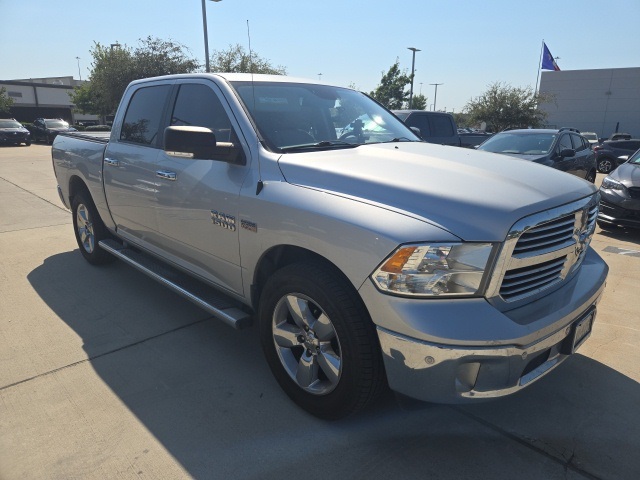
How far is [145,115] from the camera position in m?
3.98

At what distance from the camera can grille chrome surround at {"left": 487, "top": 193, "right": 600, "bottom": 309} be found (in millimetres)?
1999

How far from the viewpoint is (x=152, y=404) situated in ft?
9.02

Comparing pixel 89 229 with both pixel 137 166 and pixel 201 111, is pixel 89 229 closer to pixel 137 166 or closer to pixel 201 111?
pixel 137 166

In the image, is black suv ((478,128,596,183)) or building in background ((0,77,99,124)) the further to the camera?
building in background ((0,77,99,124))

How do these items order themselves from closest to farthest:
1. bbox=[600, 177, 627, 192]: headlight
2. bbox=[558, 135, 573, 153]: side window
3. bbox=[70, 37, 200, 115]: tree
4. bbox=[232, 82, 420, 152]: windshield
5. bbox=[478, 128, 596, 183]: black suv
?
bbox=[232, 82, 420, 152]: windshield
bbox=[600, 177, 627, 192]: headlight
bbox=[478, 128, 596, 183]: black suv
bbox=[558, 135, 573, 153]: side window
bbox=[70, 37, 200, 115]: tree

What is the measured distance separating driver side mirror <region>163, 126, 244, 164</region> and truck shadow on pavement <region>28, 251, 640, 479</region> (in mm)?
1470

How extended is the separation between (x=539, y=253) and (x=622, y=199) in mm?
5564

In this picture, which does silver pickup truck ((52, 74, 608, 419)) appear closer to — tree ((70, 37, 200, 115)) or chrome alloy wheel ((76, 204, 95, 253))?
chrome alloy wheel ((76, 204, 95, 253))

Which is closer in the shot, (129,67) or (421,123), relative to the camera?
(421,123)

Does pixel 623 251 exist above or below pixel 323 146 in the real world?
below

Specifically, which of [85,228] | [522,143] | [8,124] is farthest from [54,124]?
[522,143]

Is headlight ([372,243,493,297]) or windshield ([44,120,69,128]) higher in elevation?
headlight ([372,243,493,297])

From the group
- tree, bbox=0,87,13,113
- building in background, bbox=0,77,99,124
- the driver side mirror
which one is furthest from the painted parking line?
building in background, bbox=0,77,99,124

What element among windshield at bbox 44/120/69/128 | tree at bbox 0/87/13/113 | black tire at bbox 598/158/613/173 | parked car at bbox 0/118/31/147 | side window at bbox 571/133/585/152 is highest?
tree at bbox 0/87/13/113
